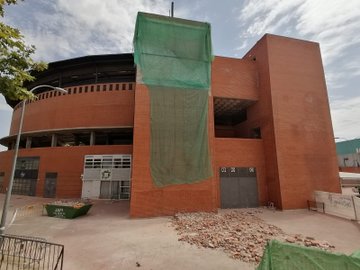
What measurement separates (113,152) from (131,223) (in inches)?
565

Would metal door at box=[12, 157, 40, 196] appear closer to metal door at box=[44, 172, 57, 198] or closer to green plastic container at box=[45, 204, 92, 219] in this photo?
metal door at box=[44, 172, 57, 198]

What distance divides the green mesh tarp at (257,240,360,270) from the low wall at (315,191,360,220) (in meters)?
14.3

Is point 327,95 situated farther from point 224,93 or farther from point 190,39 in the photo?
point 190,39

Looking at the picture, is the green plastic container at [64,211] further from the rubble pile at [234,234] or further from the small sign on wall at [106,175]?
the small sign on wall at [106,175]

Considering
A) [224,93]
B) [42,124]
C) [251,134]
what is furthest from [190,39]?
[42,124]

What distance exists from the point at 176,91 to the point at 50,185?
22493 mm

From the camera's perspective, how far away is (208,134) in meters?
19.9

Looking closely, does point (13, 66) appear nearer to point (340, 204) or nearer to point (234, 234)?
point (234, 234)

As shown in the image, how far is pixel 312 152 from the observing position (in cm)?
2155

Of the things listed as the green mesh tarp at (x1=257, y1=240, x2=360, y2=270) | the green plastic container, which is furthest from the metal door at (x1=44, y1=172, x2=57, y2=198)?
the green mesh tarp at (x1=257, y1=240, x2=360, y2=270)

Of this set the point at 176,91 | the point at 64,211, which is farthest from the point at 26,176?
the point at 176,91

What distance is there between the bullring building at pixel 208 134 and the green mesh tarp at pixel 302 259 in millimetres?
12806

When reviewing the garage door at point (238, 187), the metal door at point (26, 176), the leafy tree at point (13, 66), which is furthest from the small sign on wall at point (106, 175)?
the leafy tree at point (13, 66)

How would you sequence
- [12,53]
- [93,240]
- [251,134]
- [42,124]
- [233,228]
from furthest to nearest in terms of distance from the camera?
[42,124] < [251,134] < [233,228] < [93,240] < [12,53]
